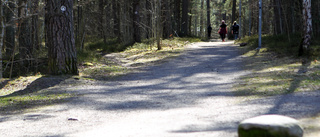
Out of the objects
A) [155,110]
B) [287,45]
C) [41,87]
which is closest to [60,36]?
[41,87]

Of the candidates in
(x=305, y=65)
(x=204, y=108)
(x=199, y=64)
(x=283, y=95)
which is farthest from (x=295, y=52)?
(x=204, y=108)

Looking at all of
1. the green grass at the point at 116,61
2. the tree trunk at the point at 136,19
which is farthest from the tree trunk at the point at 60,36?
the tree trunk at the point at 136,19

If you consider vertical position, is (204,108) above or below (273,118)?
below

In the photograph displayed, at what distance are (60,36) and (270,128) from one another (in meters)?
9.85

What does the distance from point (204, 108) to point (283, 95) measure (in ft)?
6.58

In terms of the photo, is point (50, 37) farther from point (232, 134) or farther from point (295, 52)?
point (295, 52)

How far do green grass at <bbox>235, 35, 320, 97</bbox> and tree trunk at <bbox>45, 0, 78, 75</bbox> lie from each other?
20.5 ft

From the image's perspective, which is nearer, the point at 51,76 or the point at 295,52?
the point at 51,76

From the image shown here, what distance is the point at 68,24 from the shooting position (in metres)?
12.5

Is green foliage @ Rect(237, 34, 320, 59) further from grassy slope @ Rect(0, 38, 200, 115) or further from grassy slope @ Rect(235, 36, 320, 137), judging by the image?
grassy slope @ Rect(0, 38, 200, 115)

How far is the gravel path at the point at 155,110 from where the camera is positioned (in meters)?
6.08

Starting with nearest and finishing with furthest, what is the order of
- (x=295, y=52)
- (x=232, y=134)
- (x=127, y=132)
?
1. (x=232, y=134)
2. (x=127, y=132)
3. (x=295, y=52)

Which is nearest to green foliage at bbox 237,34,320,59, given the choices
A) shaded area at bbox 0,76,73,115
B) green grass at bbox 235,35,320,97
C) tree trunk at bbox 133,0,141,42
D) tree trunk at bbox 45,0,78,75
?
green grass at bbox 235,35,320,97

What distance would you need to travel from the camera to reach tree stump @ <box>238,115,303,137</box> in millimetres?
4027
